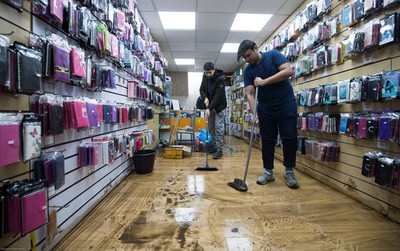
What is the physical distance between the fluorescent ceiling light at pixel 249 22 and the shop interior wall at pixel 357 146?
5.76 ft

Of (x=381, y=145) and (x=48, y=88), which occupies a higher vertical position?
(x=48, y=88)

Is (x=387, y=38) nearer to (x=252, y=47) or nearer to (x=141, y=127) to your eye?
(x=252, y=47)

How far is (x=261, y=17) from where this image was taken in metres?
4.11

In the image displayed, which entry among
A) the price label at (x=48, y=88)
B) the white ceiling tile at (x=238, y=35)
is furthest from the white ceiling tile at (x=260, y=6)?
the price label at (x=48, y=88)

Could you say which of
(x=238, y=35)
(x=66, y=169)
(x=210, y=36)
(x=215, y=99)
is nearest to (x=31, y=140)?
(x=66, y=169)

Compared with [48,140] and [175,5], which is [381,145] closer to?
[48,140]

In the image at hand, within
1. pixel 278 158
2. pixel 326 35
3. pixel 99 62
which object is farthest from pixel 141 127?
pixel 326 35

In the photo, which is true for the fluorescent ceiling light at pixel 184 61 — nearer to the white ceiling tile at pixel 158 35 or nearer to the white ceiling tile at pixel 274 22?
the white ceiling tile at pixel 158 35

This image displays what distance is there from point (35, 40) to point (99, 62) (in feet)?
2.72

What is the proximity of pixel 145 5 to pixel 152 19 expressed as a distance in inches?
21.6

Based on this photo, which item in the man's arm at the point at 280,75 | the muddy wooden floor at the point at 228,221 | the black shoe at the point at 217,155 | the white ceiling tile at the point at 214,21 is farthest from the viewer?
the white ceiling tile at the point at 214,21

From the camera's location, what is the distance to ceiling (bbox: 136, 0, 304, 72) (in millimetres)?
3605

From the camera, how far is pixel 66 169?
4.70 ft

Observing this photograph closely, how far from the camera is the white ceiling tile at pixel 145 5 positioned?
355 centimetres
